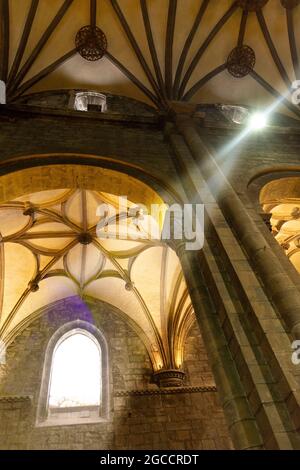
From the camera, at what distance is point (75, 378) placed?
10133 mm

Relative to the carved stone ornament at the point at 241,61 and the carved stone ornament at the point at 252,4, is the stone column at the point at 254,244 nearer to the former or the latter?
the carved stone ornament at the point at 241,61

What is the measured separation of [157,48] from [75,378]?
9089 millimetres

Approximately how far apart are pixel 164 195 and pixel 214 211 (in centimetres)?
117

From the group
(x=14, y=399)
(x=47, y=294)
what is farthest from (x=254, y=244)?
(x=47, y=294)

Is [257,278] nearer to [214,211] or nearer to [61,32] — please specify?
[214,211]

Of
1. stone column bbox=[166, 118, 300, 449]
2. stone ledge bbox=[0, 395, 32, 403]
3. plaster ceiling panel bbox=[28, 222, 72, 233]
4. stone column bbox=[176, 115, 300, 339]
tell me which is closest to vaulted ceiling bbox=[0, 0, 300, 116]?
stone column bbox=[176, 115, 300, 339]

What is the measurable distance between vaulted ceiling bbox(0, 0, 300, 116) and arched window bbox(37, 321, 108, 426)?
6996 millimetres

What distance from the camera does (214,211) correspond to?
518 centimetres

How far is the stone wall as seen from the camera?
8984 mm

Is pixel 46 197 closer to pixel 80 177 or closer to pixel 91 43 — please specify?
pixel 80 177

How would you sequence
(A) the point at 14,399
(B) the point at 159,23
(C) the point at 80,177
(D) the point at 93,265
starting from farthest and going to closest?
(D) the point at 93,265
(A) the point at 14,399
(B) the point at 159,23
(C) the point at 80,177

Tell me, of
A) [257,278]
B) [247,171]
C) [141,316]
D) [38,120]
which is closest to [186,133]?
[247,171]

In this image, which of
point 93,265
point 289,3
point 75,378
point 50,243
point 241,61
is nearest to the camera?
point 289,3

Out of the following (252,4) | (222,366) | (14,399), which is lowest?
(222,366)
